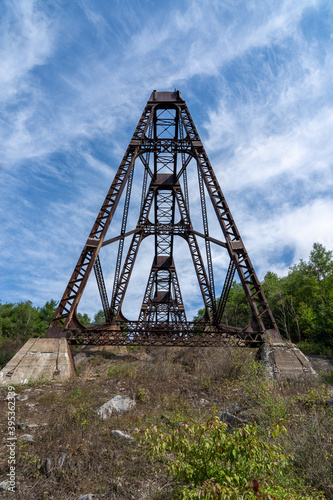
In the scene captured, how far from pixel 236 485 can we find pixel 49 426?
12.8 feet

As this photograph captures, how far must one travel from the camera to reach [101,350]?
12.4 m

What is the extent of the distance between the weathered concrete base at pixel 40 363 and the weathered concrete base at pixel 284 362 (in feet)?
20.1

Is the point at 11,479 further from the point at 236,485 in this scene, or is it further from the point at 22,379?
the point at 22,379

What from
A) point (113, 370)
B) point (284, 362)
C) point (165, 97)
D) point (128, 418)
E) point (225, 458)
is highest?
point (165, 97)

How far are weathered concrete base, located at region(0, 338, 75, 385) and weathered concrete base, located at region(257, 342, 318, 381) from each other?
6.13 metres

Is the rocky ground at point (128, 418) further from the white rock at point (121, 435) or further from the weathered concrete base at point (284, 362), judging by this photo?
the weathered concrete base at point (284, 362)

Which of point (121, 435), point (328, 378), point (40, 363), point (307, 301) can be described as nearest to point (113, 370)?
point (40, 363)

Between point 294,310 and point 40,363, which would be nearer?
point 40,363

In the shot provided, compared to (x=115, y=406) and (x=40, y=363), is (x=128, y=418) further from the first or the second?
(x=40, y=363)

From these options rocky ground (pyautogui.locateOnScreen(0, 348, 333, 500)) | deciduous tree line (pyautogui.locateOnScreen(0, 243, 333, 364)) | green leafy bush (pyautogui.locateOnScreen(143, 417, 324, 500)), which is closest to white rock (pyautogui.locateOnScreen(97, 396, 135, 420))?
rocky ground (pyautogui.locateOnScreen(0, 348, 333, 500))

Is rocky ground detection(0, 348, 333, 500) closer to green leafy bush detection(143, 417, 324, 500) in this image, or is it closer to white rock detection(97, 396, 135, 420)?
white rock detection(97, 396, 135, 420)

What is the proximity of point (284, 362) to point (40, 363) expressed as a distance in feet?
24.6

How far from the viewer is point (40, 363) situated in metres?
8.73

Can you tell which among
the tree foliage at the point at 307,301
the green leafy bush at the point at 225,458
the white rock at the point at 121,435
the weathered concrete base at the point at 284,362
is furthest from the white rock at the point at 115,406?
the tree foliage at the point at 307,301
